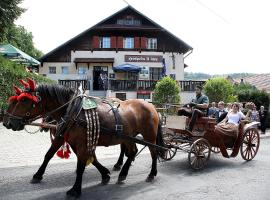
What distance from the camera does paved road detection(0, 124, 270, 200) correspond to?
23.1ft

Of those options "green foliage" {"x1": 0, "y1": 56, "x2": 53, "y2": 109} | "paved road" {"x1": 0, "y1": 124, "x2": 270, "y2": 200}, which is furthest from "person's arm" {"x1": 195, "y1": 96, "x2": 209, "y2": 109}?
"green foliage" {"x1": 0, "y1": 56, "x2": 53, "y2": 109}

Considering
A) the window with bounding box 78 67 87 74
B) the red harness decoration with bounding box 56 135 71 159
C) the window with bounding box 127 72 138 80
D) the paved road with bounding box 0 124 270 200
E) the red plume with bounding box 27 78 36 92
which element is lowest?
the paved road with bounding box 0 124 270 200

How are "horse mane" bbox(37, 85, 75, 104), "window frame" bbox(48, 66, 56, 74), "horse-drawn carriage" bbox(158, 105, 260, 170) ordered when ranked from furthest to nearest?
"window frame" bbox(48, 66, 56, 74) < "horse-drawn carriage" bbox(158, 105, 260, 170) < "horse mane" bbox(37, 85, 75, 104)

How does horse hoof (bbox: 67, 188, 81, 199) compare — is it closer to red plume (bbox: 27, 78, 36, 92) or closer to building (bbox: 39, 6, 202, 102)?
red plume (bbox: 27, 78, 36, 92)

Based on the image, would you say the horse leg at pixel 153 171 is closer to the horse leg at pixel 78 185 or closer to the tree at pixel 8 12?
the horse leg at pixel 78 185

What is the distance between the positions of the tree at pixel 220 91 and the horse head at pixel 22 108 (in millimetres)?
21092

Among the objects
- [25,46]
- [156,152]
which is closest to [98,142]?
[156,152]

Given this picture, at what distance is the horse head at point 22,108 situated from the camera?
6645mm

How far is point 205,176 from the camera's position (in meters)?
8.68

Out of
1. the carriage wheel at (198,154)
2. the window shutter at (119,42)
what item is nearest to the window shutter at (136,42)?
the window shutter at (119,42)

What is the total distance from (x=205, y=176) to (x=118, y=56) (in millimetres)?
29445

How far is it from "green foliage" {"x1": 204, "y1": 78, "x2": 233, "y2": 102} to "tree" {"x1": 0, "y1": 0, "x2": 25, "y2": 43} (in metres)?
13.6

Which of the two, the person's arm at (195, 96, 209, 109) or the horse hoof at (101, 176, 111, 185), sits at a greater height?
the person's arm at (195, 96, 209, 109)

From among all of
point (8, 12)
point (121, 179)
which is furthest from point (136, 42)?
point (121, 179)
